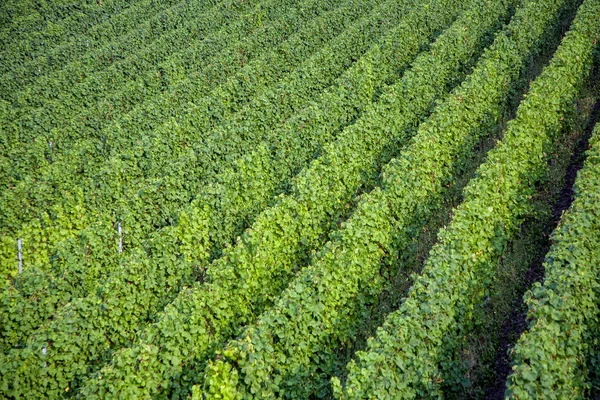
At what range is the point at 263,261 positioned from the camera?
41.2 feet

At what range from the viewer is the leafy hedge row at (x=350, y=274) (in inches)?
387

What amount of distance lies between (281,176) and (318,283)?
5.62 m

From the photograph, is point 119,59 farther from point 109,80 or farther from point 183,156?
point 183,156

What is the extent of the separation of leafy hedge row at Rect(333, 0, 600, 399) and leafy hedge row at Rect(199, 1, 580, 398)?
1.41 m

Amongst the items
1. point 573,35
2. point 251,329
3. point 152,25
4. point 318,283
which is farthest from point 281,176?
point 152,25

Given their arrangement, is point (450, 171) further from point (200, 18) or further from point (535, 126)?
point (200, 18)

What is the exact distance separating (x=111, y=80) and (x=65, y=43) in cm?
697

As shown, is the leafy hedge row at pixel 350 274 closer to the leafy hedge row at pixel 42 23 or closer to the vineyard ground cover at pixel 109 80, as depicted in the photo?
the vineyard ground cover at pixel 109 80

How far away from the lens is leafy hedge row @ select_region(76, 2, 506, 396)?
10208 millimetres

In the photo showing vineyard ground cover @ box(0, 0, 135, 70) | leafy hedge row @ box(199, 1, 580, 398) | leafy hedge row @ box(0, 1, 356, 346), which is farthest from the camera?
vineyard ground cover @ box(0, 0, 135, 70)

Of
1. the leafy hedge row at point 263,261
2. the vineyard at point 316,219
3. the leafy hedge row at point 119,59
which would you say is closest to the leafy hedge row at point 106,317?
the vineyard at point 316,219

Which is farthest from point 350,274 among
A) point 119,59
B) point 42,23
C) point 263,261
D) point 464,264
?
point 42,23

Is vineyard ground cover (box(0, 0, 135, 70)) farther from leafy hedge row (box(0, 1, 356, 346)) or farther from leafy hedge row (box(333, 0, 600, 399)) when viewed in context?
leafy hedge row (box(333, 0, 600, 399))

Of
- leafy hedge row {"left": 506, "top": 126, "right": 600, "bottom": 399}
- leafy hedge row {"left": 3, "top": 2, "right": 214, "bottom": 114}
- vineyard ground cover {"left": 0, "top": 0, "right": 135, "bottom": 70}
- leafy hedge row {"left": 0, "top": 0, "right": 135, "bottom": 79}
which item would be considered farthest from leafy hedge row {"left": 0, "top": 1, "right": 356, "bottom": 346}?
vineyard ground cover {"left": 0, "top": 0, "right": 135, "bottom": 70}
